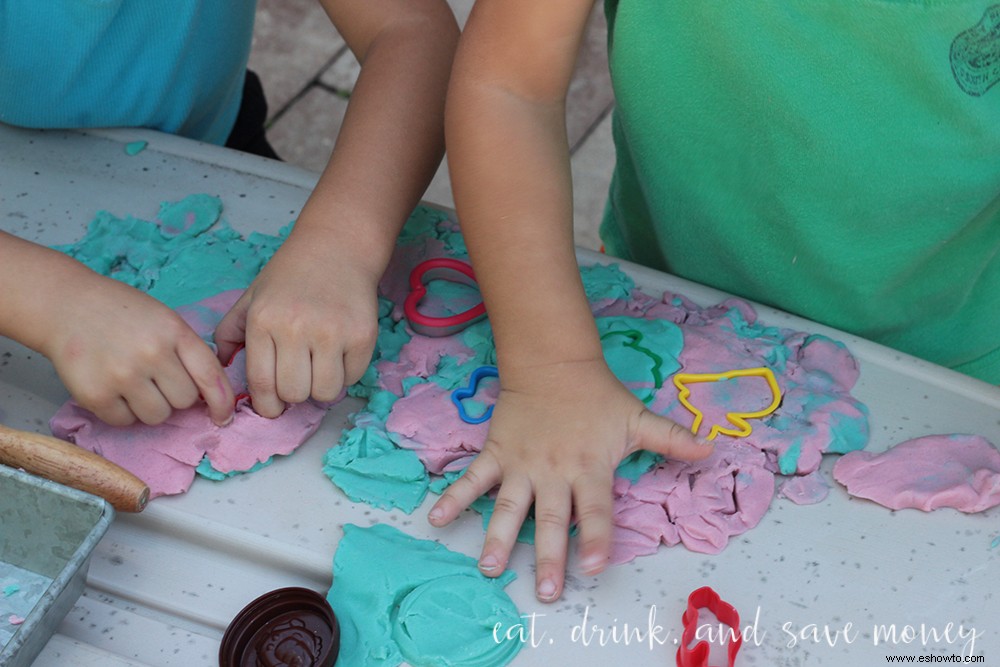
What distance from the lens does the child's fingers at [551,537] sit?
669mm

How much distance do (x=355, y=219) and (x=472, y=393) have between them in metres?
0.19

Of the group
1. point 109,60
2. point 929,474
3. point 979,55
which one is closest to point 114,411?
point 109,60

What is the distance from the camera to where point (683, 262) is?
1.04 metres

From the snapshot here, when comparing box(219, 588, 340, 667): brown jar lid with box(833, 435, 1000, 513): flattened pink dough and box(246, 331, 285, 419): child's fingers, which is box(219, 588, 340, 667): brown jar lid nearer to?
box(246, 331, 285, 419): child's fingers

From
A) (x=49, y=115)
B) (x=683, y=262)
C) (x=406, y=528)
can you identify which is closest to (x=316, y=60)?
(x=49, y=115)

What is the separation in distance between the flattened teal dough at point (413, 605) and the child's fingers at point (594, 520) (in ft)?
0.19

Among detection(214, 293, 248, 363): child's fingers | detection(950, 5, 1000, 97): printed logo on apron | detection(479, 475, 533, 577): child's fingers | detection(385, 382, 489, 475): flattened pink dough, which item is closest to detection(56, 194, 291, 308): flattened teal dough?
detection(214, 293, 248, 363): child's fingers

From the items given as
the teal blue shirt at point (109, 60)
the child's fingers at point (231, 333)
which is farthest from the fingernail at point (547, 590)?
the teal blue shirt at point (109, 60)

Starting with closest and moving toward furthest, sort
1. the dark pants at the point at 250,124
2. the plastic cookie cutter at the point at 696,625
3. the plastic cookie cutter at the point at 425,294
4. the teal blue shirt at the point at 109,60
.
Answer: the plastic cookie cutter at the point at 696,625
the plastic cookie cutter at the point at 425,294
the teal blue shirt at the point at 109,60
the dark pants at the point at 250,124

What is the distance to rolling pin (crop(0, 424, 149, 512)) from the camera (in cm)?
67

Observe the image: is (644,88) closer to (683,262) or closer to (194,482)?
(683,262)

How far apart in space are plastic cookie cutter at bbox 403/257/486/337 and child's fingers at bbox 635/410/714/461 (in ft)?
0.62

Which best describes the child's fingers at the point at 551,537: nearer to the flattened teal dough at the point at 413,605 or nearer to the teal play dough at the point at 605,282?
the flattened teal dough at the point at 413,605

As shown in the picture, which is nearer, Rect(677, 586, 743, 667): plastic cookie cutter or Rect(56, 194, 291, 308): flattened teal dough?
Rect(677, 586, 743, 667): plastic cookie cutter
